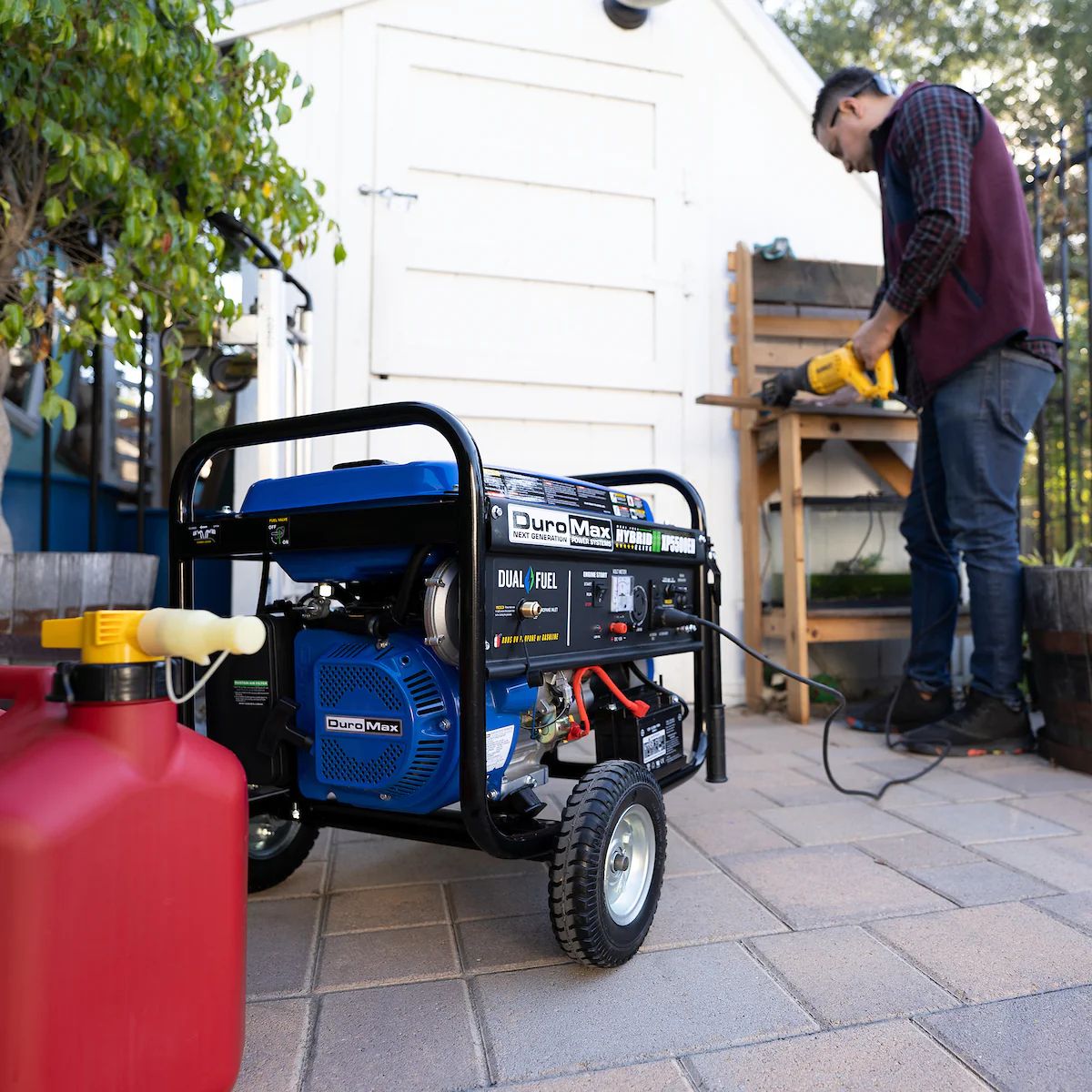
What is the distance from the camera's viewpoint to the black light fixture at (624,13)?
348cm

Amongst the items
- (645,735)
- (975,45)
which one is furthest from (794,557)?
(975,45)

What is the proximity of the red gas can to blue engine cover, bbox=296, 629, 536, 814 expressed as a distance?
364 mm

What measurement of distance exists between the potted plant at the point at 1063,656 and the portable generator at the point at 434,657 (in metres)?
1.69

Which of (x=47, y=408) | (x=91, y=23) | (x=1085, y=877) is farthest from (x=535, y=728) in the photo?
(x=91, y=23)

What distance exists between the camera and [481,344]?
10.8 feet

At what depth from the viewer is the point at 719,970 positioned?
126 centimetres

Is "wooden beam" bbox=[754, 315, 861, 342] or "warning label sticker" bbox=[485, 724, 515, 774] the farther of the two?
"wooden beam" bbox=[754, 315, 861, 342]

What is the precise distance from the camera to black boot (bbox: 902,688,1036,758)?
265 cm

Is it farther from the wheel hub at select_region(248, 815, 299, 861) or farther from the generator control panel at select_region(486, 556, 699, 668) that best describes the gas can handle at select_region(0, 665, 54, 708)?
the wheel hub at select_region(248, 815, 299, 861)

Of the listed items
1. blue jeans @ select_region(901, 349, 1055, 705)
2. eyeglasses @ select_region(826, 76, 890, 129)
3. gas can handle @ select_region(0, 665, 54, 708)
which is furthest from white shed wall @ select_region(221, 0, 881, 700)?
gas can handle @ select_region(0, 665, 54, 708)

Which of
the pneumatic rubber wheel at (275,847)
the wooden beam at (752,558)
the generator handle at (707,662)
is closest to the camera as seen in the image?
the pneumatic rubber wheel at (275,847)

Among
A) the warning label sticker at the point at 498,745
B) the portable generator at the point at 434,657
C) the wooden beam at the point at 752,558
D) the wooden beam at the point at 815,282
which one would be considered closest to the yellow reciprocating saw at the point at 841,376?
the wooden beam at the point at 752,558

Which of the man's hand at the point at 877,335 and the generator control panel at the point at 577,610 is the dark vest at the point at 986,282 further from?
the generator control panel at the point at 577,610

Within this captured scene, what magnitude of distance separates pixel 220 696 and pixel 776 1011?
0.98m
